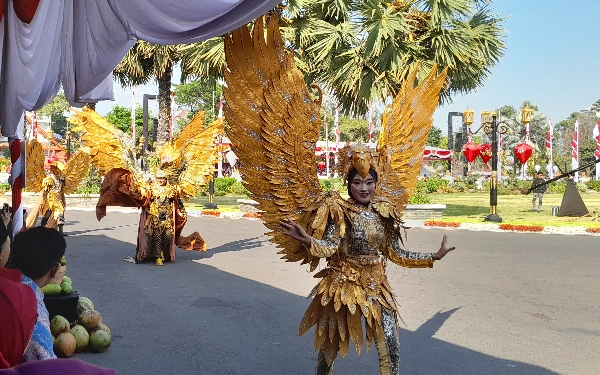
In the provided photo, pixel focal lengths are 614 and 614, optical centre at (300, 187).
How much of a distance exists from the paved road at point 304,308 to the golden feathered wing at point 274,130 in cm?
165

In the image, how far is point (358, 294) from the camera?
4.32 m

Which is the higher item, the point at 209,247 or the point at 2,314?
the point at 2,314

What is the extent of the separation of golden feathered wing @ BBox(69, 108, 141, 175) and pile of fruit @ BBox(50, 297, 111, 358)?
13.9 ft

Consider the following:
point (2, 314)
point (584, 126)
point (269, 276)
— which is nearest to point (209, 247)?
point (269, 276)

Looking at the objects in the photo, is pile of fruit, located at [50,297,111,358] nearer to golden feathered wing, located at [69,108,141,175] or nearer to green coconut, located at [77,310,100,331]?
green coconut, located at [77,310,100,331]

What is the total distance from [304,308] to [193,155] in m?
4.89

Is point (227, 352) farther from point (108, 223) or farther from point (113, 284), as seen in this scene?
point (108, 223)

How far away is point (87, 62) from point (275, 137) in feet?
6.78

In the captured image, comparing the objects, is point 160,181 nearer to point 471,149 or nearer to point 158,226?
point 158,226

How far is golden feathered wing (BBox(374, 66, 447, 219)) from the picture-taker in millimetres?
4879

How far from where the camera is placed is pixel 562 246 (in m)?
13.3

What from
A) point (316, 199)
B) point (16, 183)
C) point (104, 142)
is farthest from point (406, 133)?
point (104, 142)

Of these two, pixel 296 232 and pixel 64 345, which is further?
pixel 64 345

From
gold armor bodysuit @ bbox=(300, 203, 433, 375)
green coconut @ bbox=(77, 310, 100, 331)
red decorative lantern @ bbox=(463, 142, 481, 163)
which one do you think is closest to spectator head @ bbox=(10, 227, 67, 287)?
gold armor bodysuit @ bbox=(300, 203, 433, 375)
